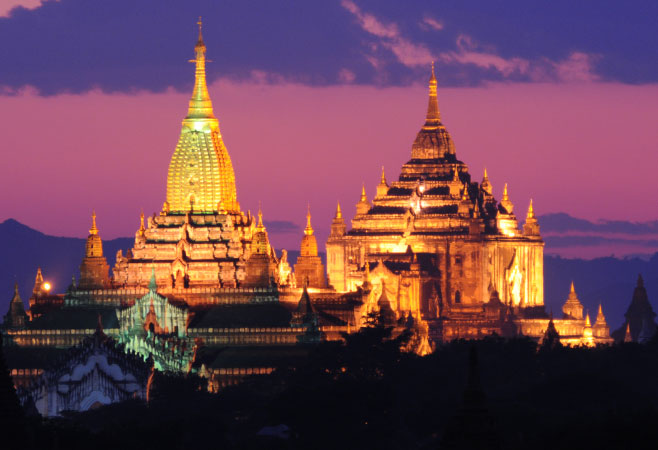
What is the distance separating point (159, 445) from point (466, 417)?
996 inches

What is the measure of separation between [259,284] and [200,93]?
12.8 meters

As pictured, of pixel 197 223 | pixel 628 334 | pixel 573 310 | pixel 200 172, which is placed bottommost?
pixel 628 334

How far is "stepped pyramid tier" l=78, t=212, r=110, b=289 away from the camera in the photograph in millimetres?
143375

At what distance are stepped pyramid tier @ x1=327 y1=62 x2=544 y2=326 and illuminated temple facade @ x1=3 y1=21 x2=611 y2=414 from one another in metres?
0.08

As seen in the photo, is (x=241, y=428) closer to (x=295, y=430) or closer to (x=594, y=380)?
(x=295, y=430)

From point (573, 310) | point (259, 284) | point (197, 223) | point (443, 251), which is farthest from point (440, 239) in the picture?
point (259, 284)

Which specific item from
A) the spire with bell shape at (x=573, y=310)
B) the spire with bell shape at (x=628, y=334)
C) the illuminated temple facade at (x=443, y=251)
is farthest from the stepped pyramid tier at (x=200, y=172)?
the spire with bell shape at (x=573, y=310)

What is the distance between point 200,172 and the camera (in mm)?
146000

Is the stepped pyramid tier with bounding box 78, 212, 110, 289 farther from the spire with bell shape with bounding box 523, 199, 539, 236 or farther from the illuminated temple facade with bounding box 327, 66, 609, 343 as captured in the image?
the spire with bell shape with bounding box 523, 199, 539, 236

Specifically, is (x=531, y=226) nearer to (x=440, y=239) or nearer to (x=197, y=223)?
(x=440, y=239)

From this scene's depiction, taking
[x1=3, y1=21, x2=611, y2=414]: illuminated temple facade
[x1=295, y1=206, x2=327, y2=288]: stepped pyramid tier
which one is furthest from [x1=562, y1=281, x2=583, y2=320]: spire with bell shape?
[x1=295, y1=206, x2=327, y2=288]: stepped pyramid tier

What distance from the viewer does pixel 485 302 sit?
167 metres

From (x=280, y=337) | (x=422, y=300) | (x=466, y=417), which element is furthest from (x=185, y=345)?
(x=466, y=417)

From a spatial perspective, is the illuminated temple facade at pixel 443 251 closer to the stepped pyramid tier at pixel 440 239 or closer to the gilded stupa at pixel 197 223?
the stepped pyramid tier at pixel 440 239
